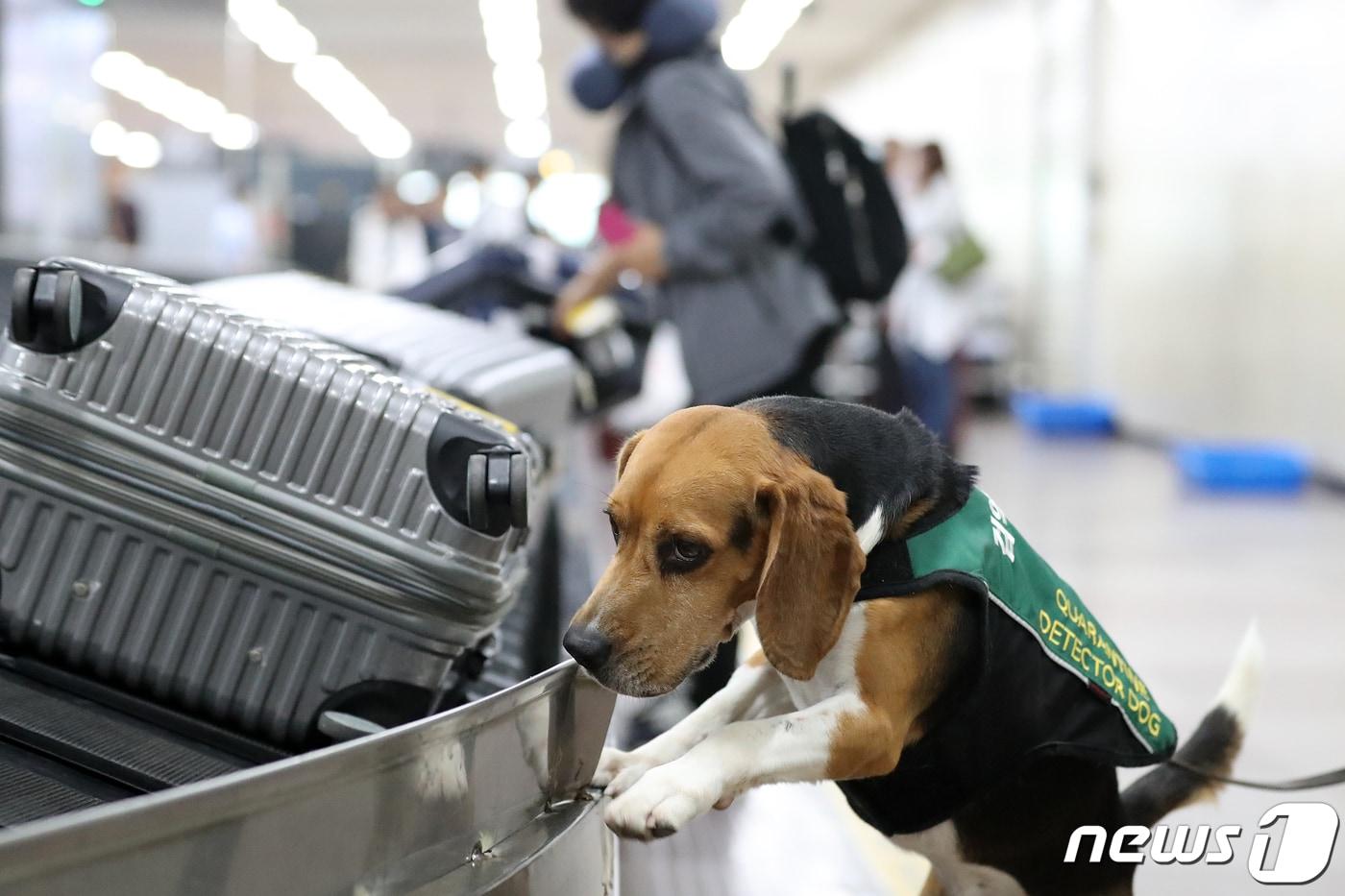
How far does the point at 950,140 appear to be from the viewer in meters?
17.3

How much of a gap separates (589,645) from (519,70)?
24.8 m

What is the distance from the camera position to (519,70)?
2486 cm

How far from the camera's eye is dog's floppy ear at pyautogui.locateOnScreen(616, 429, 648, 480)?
127cm

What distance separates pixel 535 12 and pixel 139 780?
1807cm

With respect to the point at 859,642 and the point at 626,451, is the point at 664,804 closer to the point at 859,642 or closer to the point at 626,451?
the point at 859,642

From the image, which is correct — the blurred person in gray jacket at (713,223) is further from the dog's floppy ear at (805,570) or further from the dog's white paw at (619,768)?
the dog's floppy ear at (805,570)

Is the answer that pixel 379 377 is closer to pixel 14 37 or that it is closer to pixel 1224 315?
pixel 1224 315

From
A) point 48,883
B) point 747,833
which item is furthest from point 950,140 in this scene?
point 48,883

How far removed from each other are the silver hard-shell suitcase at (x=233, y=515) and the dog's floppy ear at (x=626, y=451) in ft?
1.15

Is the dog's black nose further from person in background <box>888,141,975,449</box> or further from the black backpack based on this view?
person in background <box>888,141,975,449</box>

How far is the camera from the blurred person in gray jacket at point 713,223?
283 centimetres

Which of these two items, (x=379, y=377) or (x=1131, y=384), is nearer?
(x=379, y=377)

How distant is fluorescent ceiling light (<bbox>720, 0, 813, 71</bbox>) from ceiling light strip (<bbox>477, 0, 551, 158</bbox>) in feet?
8.75

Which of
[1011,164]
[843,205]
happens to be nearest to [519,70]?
[1011,164]
